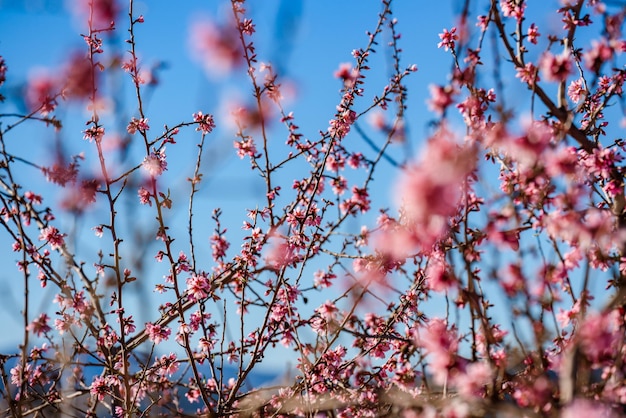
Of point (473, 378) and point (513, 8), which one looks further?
point (513, 8)

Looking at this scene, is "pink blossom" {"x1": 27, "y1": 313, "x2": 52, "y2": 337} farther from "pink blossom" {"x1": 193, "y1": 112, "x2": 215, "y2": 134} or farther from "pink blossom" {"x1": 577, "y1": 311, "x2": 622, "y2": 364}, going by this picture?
"pink blossom" {"x1": 577, "y1": 311, "x2": 622, "y2": 364}

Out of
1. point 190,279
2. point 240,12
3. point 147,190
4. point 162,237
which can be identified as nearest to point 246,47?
point 240,12

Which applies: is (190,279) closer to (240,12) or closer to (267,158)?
(267,158)

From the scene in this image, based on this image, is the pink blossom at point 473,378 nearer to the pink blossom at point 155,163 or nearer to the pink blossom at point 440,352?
the pink blossom at point 440,352

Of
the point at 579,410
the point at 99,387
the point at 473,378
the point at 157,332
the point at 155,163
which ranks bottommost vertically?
the point at 579,410

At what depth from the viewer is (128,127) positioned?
4254mm

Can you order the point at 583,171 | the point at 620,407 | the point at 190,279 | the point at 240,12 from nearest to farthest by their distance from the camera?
the point at 620,407
the point at 583,171
the point at 240,12
the point at 190,279

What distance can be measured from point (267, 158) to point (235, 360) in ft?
6.84

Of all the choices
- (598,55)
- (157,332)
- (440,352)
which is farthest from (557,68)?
(157,332)

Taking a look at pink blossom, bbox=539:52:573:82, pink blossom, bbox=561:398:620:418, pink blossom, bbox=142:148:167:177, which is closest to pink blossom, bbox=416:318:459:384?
pink blossom, bbox=561:398:620:418

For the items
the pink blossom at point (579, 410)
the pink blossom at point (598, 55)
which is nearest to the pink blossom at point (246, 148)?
the pink blossom at point (598, 55)

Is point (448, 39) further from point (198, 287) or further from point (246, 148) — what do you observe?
point (198, 287)

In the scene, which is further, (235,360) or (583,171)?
(235,360)

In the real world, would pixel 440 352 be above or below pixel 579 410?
above
